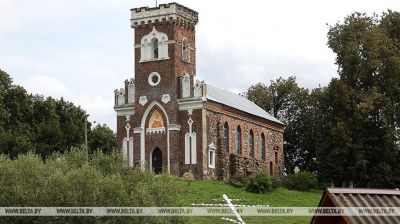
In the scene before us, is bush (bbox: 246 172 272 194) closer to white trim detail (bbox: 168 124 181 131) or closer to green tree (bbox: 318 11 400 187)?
white trim detail (bbox: 168 124 181 131)

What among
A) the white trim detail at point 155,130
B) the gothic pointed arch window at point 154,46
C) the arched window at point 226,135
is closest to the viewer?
the white trim detail at point 155,130

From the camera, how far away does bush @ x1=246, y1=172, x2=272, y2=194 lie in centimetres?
5672

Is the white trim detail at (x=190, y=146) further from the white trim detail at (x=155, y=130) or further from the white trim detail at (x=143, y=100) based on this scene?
the white trim detail at (x=143, y=100)

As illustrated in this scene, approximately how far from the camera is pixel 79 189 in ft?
131

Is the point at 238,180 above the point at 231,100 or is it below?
below

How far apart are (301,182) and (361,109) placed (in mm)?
6525

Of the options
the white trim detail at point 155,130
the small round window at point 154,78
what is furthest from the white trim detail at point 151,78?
the white trim detail at point 155,130

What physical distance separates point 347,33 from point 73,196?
33.3m

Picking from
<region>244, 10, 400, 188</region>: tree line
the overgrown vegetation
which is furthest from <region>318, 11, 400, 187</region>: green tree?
the overgrown vegetation

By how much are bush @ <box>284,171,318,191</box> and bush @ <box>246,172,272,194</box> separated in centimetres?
561

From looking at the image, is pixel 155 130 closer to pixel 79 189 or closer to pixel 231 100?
pixel 231 100

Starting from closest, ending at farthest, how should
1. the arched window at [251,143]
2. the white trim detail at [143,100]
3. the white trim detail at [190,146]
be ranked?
the white trim detail at [190,146] → the white trim detail at [143,100] → the arched window at [251,143]

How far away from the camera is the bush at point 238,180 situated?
58.1 metres

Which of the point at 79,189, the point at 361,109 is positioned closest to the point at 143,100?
the point at 361,109
